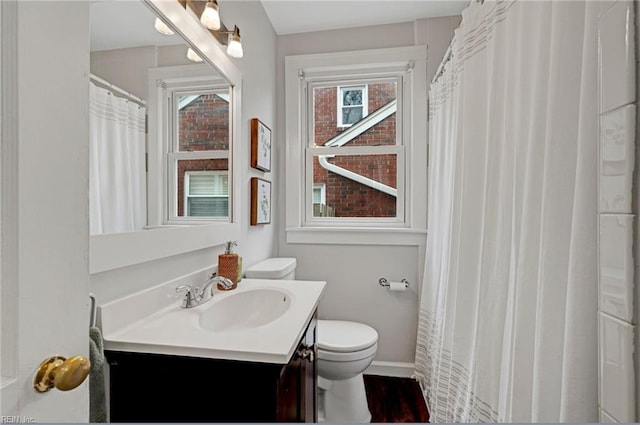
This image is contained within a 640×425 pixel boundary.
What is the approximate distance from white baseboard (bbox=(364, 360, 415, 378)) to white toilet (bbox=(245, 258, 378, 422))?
448mm

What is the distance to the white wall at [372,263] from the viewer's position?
2.17 m

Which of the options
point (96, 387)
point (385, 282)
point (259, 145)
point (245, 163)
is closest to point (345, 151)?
point (259, 145)

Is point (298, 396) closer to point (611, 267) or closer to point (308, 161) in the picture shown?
point (611, 267)

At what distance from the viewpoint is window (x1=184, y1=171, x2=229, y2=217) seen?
124 cm

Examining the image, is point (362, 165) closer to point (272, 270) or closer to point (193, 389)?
point (272, 270)

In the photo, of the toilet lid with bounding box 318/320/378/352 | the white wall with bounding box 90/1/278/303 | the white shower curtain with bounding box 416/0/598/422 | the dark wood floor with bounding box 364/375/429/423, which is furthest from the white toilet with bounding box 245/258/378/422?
the white shower curtain with bounding box 416/0/598/422

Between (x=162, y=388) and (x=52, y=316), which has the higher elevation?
(x=52, y=316)

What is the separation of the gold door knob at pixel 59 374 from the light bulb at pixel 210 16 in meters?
1.19

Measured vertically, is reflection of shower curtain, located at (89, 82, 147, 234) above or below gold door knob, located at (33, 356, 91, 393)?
above

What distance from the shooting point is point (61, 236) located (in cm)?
48

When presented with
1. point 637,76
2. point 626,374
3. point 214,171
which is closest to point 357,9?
point 214,171

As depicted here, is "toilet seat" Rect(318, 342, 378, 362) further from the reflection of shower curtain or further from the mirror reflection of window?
the reflection of shower curtain

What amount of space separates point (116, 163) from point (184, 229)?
0.35 m

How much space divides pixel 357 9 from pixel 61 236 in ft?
7.10
